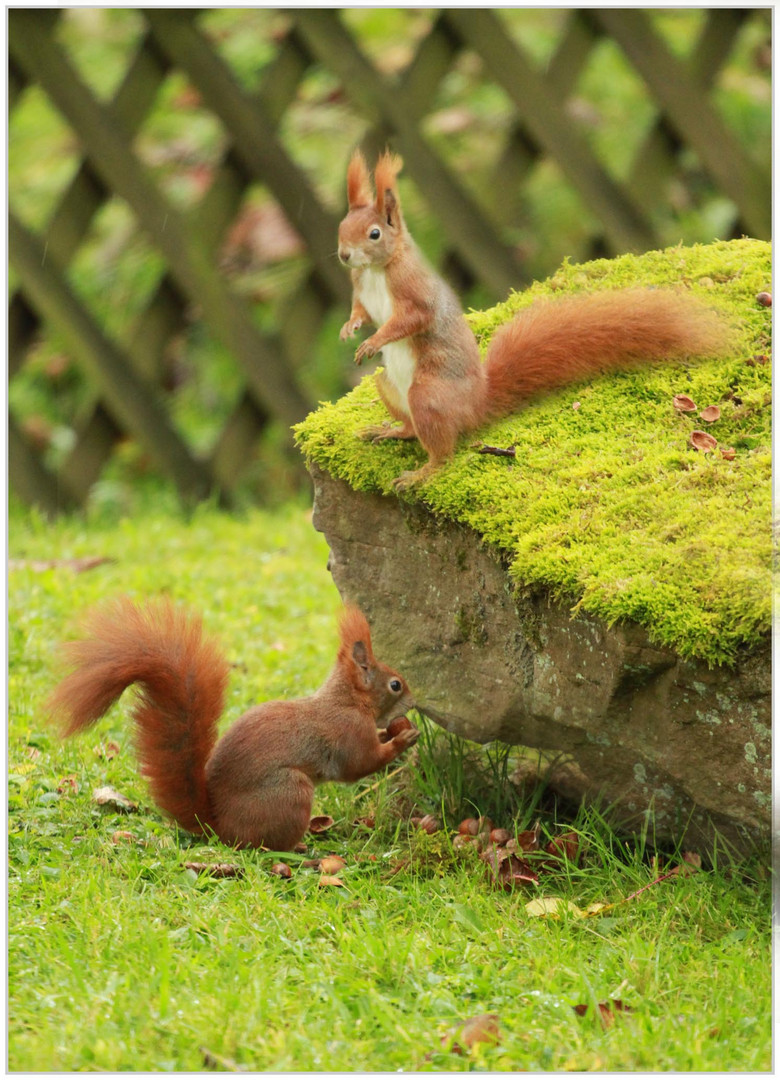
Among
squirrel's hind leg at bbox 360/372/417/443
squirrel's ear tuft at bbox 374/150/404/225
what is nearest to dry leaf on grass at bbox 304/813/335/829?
squirrel's hind leg at bbox 360/372/417/443

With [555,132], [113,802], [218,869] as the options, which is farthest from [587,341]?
[555,132]

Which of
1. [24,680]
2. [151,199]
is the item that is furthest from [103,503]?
[24,680]

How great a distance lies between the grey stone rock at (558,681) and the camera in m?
2.59

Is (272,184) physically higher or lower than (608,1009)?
higher

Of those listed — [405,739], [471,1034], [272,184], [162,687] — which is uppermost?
[272,184]

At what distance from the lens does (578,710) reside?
276cm

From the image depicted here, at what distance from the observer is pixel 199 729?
299cm

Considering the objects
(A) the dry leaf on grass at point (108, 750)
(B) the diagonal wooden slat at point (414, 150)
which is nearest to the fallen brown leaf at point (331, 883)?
(A) the dry leaf on grass at point (108, 750)

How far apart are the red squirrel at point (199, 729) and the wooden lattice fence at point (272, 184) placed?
308cm

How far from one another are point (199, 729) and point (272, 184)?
3.48 m

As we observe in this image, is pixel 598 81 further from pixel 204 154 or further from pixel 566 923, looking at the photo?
pixel 566 923

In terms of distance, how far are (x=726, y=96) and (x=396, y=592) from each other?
19.7 ft

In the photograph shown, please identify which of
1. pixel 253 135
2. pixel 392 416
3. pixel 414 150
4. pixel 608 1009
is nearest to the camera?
pixel 608 1009

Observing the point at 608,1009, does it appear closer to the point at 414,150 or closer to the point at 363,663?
the point at 363,663
